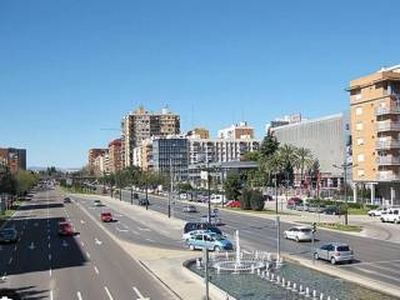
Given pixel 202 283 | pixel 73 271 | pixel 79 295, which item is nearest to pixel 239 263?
pixel 202 283

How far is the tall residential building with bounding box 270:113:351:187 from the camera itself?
147250 millimetres

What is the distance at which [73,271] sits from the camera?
4009cm

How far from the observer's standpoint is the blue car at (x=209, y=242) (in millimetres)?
48500

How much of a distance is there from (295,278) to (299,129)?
454 feet

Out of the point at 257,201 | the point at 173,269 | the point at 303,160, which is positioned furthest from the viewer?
the point at 303,160

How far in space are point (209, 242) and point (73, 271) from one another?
40.6 ft

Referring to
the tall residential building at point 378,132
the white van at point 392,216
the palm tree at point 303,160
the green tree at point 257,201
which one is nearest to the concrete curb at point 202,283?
the white van at point 392,216

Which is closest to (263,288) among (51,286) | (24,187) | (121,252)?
(51,286)

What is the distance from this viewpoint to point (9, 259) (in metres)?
48.2

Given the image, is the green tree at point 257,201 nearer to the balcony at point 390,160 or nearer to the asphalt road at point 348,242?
the asphalt road at point 348,242

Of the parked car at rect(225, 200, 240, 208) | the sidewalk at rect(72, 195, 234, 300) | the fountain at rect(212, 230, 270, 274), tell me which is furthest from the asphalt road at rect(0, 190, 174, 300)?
the parked car at rect(225, 200, 240, 208)

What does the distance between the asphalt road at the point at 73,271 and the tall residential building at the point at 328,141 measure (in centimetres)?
8989

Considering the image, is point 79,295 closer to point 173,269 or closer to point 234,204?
point 173,269

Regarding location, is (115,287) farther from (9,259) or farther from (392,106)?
(392,106)
